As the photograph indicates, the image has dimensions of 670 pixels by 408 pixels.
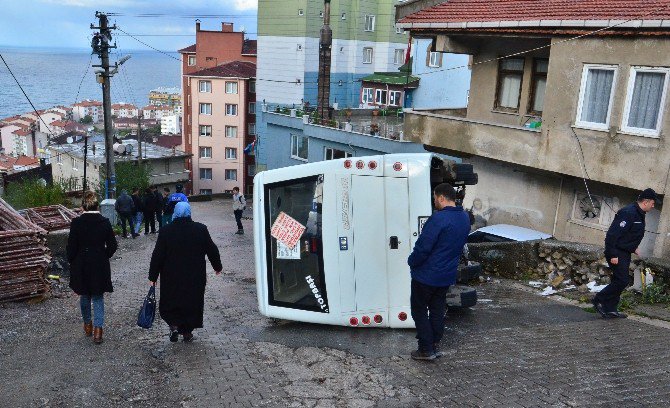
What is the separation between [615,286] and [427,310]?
9.75 feet

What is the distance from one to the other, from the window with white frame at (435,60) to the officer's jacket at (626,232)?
29.3 m

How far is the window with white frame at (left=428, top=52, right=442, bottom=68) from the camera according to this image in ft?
115

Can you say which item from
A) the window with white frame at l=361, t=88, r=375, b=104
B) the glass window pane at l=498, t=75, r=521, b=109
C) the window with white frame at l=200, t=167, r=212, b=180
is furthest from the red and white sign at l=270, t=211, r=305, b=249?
the window with white frame at l=200, t=167, r=212, b=180

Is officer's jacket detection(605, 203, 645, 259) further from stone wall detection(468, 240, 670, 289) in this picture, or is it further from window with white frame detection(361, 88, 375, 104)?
window with white frame detection(361, 88, 375, 104)

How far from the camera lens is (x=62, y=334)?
277 inches

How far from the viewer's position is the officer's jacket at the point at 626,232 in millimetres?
7062

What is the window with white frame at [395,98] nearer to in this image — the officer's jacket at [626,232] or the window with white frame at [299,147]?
the window with white frame at [299,147]

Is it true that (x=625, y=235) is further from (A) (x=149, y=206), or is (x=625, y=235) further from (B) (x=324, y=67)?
(B) (x=324, y=67)

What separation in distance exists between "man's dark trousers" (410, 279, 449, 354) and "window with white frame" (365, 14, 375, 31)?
53.0 m

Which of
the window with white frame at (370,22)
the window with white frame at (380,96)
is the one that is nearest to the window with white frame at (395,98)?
the window with white frame at (380,96)

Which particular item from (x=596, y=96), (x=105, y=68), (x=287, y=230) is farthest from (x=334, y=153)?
(x=287, y=230)

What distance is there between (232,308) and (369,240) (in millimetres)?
2976

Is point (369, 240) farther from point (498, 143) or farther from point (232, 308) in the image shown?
point (498, 143)

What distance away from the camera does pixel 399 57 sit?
58625 mm
